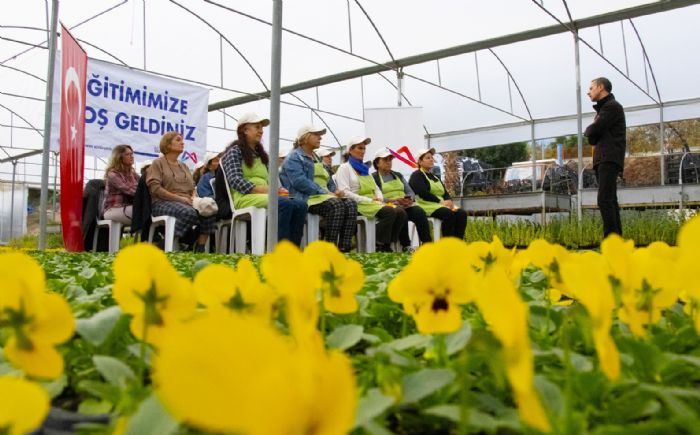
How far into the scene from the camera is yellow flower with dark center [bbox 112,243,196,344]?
0.38 metres

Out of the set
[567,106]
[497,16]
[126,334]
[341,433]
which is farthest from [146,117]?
[567,106]

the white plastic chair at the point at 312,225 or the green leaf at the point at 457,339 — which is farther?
the white plastic chair at the point at 312,225

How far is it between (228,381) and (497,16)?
31.9 ft

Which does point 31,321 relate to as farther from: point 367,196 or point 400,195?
point 400,195

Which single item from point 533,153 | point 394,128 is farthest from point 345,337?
point 533,153

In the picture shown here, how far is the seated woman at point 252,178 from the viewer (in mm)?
4461

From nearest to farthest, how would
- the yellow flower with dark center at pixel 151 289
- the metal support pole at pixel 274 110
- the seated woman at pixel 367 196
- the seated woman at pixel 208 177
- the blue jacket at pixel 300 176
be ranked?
the yellow flower with dark center at pixel 151 289
the metal support pole at pixel 274 110
the blue jacket at pixel 300 176
the seated woman at pixel 367 196
the seated woman at pixel 208 177

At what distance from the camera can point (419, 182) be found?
6023mm

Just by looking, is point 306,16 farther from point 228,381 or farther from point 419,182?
point 228,381

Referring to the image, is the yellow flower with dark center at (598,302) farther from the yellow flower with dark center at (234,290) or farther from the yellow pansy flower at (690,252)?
the yellow flower with dark center at (234,290)

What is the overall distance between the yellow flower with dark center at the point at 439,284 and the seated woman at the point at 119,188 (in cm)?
489

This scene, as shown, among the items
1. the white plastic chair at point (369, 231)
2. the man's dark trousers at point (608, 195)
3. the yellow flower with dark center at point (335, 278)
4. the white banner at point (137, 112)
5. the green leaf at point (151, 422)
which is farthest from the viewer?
the white banner at point (137, 112)

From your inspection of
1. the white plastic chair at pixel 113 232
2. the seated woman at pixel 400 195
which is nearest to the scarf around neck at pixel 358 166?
the seated woman at pixel 400 195

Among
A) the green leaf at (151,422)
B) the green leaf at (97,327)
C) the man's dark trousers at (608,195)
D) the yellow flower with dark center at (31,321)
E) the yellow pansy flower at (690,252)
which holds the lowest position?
the green leaf at (151,422)
